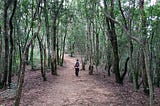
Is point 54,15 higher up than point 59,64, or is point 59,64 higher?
point 54,15

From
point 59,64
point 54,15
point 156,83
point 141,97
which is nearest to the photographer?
point 141,97

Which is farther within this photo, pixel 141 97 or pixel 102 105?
pixel 141 97

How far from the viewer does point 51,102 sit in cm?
1340

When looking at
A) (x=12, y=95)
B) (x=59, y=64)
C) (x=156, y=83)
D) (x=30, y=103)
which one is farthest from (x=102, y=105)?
(x=59, y=64)

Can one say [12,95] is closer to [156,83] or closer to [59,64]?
[156,83]

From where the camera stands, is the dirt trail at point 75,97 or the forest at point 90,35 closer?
the forest at point 90,35

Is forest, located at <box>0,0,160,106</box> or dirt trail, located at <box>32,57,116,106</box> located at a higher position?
forest, located at <box>0,0,160,106</box>

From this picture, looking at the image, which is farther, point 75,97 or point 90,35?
point 90,35

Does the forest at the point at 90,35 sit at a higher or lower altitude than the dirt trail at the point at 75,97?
higher

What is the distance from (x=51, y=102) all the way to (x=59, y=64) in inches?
1014

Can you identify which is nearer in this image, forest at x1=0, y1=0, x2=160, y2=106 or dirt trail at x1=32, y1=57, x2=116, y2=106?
forest at x1=0, y1=0, x2=160, y2=106

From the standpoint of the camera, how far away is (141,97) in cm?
1623

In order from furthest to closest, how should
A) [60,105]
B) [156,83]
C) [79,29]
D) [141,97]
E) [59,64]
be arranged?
[79,29] < [59,64] < [156,83] < [141,97] < [60,105]

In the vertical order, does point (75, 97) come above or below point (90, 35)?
below
